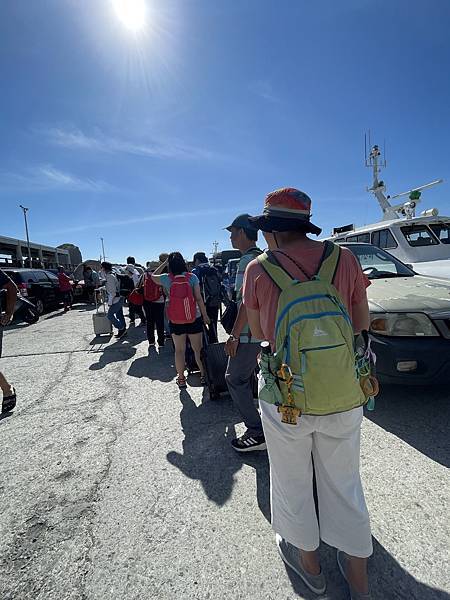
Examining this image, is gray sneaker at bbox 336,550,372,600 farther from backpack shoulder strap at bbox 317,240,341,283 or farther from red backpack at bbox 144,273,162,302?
red backpack at bbox 144,273,162,302

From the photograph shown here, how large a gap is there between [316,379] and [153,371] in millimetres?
4094

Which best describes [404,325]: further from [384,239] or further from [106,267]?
[106,267]

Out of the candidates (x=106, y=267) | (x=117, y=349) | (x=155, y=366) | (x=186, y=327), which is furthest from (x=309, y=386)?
(x=106, y=267)

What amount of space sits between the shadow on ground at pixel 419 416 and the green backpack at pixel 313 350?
1.81m

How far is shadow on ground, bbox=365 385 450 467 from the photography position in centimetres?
250

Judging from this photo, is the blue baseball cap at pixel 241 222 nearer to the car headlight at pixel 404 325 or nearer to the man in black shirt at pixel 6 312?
the car headlight at pixel 404 325

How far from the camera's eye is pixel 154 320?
6.41 meters

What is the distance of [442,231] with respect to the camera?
21.7 ft

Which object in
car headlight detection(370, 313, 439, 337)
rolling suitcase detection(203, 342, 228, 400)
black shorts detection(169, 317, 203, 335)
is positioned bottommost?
rolling suitcase detection(203, 342, 228, 400)

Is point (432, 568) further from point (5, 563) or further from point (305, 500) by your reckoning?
point (5, 563)

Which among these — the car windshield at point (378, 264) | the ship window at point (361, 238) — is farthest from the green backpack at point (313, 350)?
the ship window at point (361, 238)

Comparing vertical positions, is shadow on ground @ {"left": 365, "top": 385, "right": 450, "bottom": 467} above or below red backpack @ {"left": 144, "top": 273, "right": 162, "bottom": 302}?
below

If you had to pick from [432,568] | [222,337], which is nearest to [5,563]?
[432,568]

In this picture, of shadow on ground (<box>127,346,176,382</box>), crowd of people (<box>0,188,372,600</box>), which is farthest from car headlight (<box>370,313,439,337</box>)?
shadow on ground (<box>127,346,176,382</box>)
